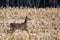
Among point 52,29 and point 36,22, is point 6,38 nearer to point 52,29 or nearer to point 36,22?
point 52,29

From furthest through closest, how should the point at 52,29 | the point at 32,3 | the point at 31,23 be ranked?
the point at 32,3, the point at 31,23, the point at 52,29

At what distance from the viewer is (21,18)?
1343cm

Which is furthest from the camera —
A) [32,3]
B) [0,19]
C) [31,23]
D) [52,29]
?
[32,3]

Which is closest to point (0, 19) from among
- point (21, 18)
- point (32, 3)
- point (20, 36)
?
point (21, 18)

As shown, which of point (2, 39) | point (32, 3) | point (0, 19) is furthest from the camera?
point (32, 3)

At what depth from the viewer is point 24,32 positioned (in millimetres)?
9586

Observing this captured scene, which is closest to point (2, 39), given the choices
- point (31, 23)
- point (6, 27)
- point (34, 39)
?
point (34, 39)

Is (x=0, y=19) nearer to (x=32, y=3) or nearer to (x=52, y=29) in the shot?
(x=52, y=29)

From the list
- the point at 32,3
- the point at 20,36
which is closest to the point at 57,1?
the point at 32,3

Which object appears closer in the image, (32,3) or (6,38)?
(6,38)

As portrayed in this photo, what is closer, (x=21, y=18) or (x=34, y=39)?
(x=34, y=39)

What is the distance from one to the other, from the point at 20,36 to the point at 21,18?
15.7 ft

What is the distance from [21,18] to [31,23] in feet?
5.26

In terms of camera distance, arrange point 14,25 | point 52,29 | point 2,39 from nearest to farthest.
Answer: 1. point 2,39
2. point 14,25
3. point 52,29
